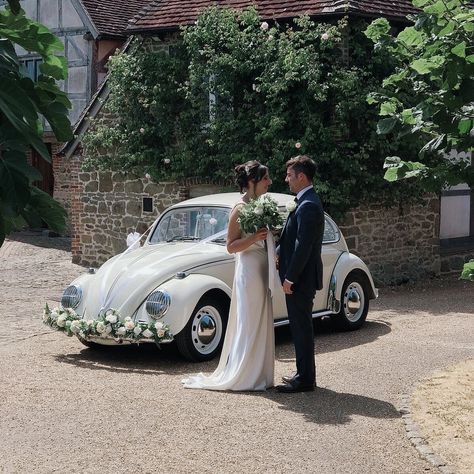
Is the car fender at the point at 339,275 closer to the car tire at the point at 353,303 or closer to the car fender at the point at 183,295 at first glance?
the car tire at the point at 353,303

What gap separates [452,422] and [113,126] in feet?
43.9

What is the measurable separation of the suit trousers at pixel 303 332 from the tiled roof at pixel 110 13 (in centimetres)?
1618

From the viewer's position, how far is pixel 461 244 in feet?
62.0

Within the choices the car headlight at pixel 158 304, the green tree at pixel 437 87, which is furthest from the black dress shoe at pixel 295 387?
the green tree at pixel 437 87

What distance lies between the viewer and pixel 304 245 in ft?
26.5

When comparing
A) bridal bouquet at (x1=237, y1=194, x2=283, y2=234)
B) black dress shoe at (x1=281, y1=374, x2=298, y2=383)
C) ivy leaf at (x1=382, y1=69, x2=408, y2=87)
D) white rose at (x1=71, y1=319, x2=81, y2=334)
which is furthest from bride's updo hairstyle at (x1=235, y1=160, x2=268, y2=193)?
ivy leaf at (x1=382, y1=69, x2=408, y2=87)

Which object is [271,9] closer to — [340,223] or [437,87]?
[340,223]

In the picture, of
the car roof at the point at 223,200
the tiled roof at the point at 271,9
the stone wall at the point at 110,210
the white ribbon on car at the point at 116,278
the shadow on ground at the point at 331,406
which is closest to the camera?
the shadow on ground at the point at 331,406

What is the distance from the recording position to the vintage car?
955 cm

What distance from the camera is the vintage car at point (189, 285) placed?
9547mm

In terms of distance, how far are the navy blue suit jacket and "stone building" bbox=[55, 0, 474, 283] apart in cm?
793

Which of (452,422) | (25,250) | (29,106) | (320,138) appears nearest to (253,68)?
(320,138)

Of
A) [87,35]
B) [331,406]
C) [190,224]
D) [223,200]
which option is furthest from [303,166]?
[87,35]

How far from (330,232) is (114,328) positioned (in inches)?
136
